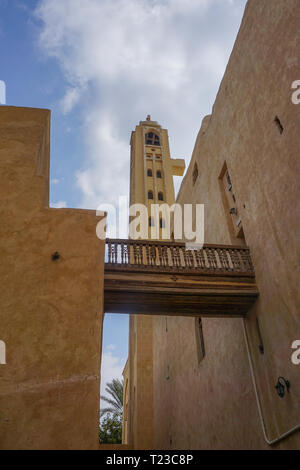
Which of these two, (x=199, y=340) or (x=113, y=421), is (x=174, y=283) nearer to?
(x=199, y=340)

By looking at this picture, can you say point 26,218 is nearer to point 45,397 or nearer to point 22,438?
point 45,397

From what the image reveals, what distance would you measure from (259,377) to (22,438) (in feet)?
16.1

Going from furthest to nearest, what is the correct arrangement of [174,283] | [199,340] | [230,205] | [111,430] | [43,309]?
1. [111,430]
2. [199,340]
3. [230,205]
4. [174,283]
5. [43,309]

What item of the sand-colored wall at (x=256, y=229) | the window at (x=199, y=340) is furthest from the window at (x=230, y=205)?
the window at (x=199, y=340)

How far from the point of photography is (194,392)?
1188 centimetres

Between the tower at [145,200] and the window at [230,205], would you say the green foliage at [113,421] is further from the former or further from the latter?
the window at [230,205]

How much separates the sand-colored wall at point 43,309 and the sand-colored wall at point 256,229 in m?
3.58

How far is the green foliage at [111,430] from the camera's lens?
Answer: 78.5ft

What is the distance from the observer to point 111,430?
2411 cm

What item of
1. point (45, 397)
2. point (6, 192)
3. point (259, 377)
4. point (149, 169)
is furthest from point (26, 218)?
point (149, 169)

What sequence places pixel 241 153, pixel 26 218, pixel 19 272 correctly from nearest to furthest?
1. pixel 19 272
2. pixel 26 218
3. pixel 241 153

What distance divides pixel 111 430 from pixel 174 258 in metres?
20.0

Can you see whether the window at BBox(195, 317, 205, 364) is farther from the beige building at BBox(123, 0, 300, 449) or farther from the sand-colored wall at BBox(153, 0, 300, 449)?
the sand-colored wall at BBox(153, 0, 300, 449)

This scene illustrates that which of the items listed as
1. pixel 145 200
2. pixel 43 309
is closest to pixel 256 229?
pixel 43 309
